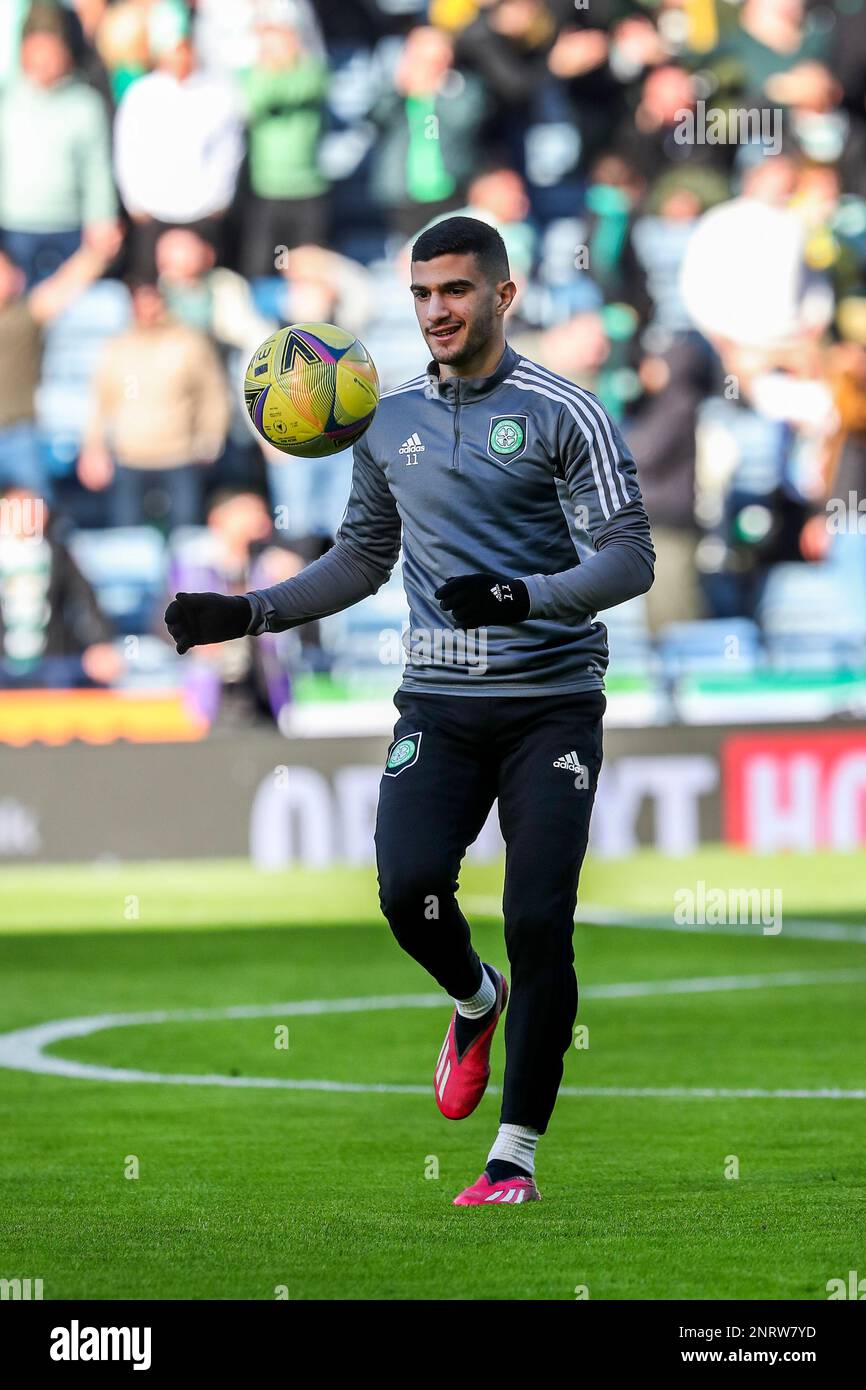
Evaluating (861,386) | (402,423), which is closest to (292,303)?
(861,386)

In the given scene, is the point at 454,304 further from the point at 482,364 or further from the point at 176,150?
the point at 176,150

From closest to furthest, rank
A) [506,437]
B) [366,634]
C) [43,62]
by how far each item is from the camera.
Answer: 1. [506,437]
2. [366,634]
3. [43,62]

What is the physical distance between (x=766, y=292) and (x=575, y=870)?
12.1 metres

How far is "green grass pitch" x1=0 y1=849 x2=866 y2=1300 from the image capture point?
16.5ft

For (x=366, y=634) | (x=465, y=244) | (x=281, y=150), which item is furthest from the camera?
(x=281, y=150)

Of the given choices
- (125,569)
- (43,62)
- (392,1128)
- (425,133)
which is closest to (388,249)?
(425,133)

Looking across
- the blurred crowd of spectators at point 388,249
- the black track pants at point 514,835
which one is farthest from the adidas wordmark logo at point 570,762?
the blurred crowd of spectators at point 388,249

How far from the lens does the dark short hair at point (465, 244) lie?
5.70m

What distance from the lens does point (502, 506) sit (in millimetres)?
5832

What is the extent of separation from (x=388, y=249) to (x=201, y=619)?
1195 cm

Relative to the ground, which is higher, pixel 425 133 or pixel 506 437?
pixel 425 133

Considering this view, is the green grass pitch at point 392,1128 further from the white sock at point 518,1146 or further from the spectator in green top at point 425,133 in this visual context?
the spectator in green top at point 425,133

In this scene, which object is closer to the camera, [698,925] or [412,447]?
[412,447]

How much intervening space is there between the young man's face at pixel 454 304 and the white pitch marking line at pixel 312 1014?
2881 millimetres
